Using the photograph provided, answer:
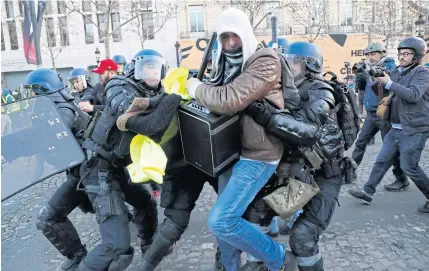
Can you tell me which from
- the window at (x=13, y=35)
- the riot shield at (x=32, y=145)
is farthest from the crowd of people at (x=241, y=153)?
the window at (x=13, y=35)

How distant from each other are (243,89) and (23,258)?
2985 millimetres

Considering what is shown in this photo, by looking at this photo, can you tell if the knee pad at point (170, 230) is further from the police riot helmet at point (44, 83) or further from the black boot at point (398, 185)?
the black boot at point (398, 185)

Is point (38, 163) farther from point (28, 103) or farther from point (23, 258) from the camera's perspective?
point (23, 258)

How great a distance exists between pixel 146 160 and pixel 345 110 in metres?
1.62

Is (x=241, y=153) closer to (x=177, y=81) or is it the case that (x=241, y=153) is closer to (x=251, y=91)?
(x=251, y=91)

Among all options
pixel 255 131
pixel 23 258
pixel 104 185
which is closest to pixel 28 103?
pixel 104 185

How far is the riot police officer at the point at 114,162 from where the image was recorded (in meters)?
2.79

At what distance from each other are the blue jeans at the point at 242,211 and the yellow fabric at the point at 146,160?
47 cm

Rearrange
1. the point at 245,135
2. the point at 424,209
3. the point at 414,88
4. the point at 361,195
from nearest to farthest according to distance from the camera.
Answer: the point at 245,135 → the point at 414,88 → the point at 424,209 → the point at 361,195

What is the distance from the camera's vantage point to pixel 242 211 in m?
2.60

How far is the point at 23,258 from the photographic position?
3.82m

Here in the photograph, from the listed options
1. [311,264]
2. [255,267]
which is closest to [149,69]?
[255,267]

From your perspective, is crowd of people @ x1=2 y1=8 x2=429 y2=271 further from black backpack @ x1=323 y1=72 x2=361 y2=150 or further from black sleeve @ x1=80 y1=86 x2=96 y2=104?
black sleeve @ x1=80 y1=86 x2=96 y2=104

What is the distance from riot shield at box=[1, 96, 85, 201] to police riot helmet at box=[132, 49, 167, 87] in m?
1.12
